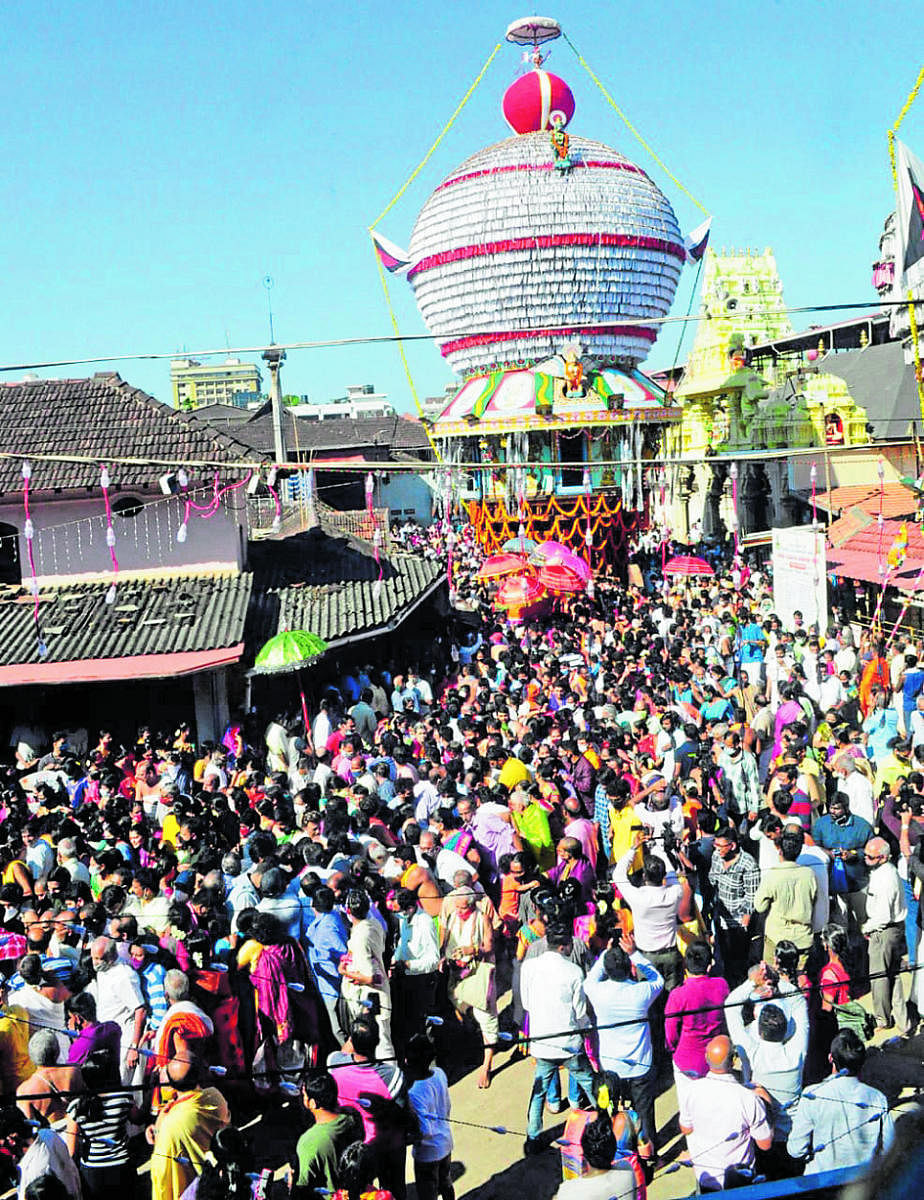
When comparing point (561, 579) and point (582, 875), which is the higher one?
point (561, 579)

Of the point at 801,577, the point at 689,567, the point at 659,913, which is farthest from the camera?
the point at 689,567

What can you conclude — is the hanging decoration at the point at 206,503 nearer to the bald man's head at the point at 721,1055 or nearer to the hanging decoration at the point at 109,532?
the hanging decoration at the point at 109,532

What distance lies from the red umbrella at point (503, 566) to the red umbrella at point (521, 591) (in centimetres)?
17

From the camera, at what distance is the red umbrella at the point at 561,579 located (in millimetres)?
20828

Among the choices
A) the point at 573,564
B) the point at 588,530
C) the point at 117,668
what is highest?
the point at 588,530

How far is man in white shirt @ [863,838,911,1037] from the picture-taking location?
23.2 feet

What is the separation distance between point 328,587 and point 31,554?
181 inches

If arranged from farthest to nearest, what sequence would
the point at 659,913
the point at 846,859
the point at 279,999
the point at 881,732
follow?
the point at 881,732, the point at 846,859, the point at 659,913, the point at 279,999

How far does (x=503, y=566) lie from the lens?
21.3 meters

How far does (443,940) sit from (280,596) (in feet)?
37.6

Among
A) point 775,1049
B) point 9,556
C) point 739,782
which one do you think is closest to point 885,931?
point 775,1049

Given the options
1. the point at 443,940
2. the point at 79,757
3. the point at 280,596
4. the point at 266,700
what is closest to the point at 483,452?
the point at 280,596

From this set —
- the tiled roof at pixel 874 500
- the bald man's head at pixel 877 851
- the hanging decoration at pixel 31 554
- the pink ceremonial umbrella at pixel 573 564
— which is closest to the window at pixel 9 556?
the hanging decoration at pixel 31 554

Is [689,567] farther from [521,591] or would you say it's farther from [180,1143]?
[180,1143]
